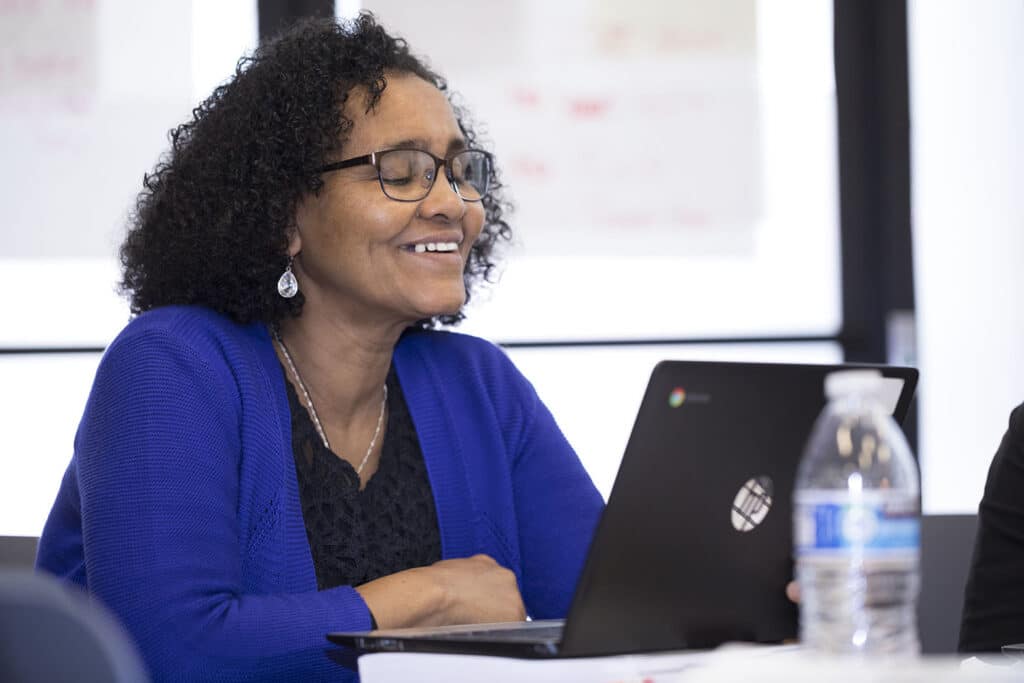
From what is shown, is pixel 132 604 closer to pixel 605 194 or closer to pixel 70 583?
pixel 70 583

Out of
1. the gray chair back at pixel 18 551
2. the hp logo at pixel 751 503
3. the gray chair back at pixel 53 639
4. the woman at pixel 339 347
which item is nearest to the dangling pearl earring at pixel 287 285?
the woman at pixel 339 347

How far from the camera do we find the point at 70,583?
1.67 metres

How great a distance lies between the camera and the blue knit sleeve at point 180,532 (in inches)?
53.4

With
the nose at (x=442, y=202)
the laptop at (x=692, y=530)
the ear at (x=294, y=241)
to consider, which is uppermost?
the nose at (x=442, y=202)

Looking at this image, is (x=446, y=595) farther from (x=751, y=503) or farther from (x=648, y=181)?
(x=648, y=181)

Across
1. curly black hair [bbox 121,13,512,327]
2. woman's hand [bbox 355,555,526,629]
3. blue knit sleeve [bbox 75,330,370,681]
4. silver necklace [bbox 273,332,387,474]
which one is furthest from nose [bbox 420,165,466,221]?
woman's hand [bbox 355,555,526,629]

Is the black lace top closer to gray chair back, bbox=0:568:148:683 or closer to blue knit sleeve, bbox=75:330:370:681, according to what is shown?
blue knit sleeve, bbox=75:330:370:681

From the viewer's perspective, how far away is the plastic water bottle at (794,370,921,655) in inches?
32.3

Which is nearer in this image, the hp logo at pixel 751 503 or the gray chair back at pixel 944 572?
the hp logo at pixel 751 503

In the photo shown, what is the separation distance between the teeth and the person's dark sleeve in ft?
2.67

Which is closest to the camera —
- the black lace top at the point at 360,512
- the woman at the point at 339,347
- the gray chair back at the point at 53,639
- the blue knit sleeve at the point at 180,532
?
the gray chair back at the point at 53,639

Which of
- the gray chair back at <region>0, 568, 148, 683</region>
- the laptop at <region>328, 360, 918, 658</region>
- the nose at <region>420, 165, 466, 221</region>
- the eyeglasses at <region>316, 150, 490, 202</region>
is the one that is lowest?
the laptop at <region>328, 360, 918, 658</region>

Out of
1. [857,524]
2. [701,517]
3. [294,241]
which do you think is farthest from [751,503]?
[294,241]

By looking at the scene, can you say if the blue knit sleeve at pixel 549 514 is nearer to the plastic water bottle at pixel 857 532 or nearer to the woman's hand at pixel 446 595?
the woman's hand at pixel 446 595
